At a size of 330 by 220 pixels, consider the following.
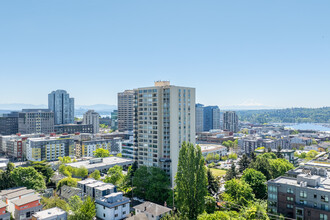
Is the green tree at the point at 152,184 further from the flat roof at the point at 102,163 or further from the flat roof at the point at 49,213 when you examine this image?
the flat roof at the point at 102,163

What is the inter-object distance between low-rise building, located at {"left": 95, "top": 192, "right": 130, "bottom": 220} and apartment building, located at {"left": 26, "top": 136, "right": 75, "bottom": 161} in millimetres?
53268

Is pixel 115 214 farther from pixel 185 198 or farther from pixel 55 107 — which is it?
pixel 55 107

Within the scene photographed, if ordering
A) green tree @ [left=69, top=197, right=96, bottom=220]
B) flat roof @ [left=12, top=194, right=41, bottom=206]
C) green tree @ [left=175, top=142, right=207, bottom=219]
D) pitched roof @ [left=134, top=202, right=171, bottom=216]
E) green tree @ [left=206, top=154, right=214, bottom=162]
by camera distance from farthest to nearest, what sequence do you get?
1. green tree @ [left=206, top=154, right=214, bottom=162]
2. pitched roof @ [left=134, top=202, right=171, bottom=216]
3. green tree @ [left=175, top=142, right=207, bottom=219]
4. flat roof @ [left=12, top=194, right=41, bottom=206]
5. green tree @ [left=69, top=197, right=96, bottom=220]

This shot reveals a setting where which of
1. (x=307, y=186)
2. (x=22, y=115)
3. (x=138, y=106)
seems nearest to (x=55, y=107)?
(x=22, y=115)

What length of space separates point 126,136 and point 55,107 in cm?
7579

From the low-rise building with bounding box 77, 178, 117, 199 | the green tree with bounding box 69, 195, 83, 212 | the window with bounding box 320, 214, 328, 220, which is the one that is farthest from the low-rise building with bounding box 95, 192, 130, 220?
the window with bounding box 320, 214, 328, 220

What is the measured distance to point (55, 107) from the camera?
167250 millimetres

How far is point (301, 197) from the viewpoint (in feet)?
111

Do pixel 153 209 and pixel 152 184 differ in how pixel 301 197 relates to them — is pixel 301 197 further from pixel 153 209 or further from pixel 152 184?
pixel 152 184

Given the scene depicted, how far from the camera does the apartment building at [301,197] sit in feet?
105

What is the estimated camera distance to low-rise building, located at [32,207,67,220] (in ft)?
107

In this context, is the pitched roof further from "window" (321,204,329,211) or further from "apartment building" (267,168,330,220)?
"window" (321,204,329,211)

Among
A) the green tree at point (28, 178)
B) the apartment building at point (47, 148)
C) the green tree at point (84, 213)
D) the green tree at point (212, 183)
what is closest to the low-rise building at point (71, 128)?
the apartment building at point (47, 148)

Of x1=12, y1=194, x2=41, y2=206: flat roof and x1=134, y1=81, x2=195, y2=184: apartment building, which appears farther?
x1=134, y1=81, x2=195, y2=184: apartment building
